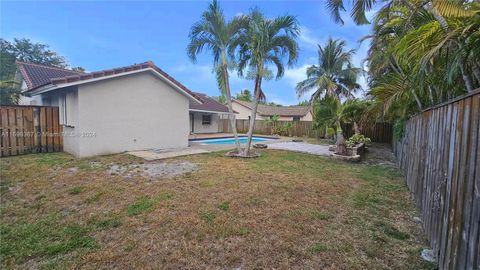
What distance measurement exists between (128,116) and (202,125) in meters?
12.4

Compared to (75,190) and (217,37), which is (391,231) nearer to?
(75,190)

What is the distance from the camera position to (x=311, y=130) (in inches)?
862

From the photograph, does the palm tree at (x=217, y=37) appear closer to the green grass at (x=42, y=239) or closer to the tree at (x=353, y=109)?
the tree at (x=353, y=109)

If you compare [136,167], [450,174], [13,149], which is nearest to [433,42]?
[450,174]

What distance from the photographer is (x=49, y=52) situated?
31.3 metres

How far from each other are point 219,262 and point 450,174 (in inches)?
107

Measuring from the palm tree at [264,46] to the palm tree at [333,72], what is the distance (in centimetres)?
697

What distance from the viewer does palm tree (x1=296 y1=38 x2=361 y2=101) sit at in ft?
54.4

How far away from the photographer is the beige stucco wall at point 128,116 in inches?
362

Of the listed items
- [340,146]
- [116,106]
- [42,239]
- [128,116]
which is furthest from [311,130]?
[42,239]

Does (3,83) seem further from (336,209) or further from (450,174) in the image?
(450,174)

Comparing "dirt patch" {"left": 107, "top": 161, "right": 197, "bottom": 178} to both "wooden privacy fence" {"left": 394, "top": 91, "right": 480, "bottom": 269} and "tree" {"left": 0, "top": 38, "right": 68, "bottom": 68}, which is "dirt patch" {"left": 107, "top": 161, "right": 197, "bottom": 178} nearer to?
"wooden privacy fence" {"left": 394, "top": 91, "right": 480, "bottom": 269}

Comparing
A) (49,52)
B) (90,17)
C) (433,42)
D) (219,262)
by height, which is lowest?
(219,262)

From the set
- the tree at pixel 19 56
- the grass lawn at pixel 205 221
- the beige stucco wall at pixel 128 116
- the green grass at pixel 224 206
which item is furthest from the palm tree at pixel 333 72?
the tree at pixel 19 56
